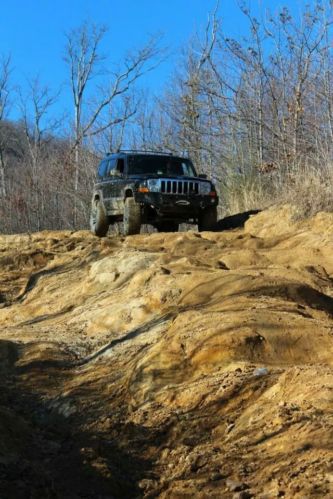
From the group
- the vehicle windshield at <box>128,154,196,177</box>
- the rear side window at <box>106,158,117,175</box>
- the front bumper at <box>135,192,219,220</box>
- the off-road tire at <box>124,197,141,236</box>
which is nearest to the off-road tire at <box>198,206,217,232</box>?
the front bumper at <box>135,192,219,220</box>

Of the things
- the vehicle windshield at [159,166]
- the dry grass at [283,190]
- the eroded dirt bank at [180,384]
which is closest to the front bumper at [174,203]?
the vehicle windshield at [159,166]

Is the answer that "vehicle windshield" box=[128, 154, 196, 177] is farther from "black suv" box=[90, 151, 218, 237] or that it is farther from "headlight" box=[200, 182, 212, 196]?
"headlight" box=[200, 182, 212, 196]

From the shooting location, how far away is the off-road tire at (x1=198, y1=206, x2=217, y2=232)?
47.4 feet

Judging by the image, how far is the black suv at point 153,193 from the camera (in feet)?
45.0

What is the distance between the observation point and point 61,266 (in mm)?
12516

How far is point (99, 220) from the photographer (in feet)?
51.7

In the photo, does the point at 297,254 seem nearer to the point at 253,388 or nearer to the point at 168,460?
the point at 253,388

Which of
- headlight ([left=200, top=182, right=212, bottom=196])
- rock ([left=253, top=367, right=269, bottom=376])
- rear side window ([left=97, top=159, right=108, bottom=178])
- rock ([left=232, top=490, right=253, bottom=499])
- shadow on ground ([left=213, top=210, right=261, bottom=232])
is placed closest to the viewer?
rock ([left=232, top=490, right=253, bottom=499])

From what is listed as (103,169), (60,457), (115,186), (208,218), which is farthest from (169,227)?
(60,457)

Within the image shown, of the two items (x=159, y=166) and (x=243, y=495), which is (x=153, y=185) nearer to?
(x=159, y=166)

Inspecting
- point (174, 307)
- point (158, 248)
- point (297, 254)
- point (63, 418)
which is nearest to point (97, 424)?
point (63, 418)

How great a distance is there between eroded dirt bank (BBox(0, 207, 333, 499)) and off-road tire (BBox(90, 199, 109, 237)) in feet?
19.7

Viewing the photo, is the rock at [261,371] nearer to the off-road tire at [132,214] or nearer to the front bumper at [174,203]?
the front bumper at [174,203]

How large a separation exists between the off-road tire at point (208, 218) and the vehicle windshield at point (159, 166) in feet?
3.33
